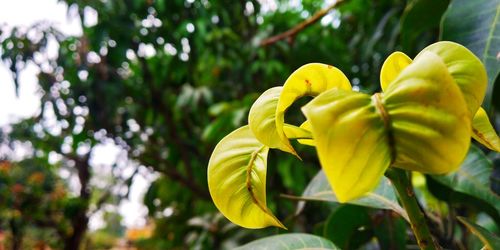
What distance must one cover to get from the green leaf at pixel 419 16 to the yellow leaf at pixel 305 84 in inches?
16.5

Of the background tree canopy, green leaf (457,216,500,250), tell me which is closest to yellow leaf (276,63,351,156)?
green leaf (457,216,500,250)

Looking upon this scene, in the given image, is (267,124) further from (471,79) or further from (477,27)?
(477,27)

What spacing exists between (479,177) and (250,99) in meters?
0.77

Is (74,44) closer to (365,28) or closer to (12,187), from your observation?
(365,28)

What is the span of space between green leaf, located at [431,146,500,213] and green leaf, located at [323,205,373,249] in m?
0.10

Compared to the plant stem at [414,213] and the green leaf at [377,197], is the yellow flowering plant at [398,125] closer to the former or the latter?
the plant stem at [414,213]

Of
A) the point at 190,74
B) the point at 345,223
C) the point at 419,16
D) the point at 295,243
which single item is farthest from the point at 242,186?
the point at 190,74

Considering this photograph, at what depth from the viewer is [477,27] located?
479 mm

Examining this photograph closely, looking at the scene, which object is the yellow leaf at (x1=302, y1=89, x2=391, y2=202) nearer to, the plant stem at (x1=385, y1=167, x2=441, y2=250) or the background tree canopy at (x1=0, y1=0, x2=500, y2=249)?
the plant stem at (x1=385, y1=167, x2=441, y2=250)

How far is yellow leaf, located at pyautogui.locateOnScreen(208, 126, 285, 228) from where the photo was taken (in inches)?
11.6

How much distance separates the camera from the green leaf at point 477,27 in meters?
0.45

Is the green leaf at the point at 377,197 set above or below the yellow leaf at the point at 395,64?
below

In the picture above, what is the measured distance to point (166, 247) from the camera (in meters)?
1.86

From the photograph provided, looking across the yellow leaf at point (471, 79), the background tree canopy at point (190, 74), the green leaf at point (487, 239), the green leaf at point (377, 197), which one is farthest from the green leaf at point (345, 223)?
the background tree canopy at point (190, 74)
